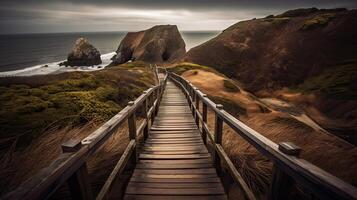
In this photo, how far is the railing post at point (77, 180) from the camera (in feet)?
6.09

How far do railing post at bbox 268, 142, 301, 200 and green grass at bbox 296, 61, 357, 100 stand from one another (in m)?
24.1

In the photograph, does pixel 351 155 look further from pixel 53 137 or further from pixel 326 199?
pixel 53 137

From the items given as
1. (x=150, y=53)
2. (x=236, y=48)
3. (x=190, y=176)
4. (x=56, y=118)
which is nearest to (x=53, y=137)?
(x=56, y=118)

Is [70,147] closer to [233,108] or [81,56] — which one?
[233,108]

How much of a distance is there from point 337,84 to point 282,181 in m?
27.6

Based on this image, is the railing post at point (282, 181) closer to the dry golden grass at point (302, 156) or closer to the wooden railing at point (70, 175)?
the dry golden grass at point (302, 156)

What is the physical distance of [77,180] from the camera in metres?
1.95

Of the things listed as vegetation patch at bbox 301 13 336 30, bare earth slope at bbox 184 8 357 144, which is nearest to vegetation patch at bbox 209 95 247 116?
bare earth slope at bbox 184 8 357 144

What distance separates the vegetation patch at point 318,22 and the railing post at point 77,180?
46.7 meters

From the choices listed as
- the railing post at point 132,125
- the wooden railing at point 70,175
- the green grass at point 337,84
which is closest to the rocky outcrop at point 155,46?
the green grass at point 337,84

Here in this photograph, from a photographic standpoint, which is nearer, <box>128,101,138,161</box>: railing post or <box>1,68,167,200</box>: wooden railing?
<box>1,68,167,200</box>: wooden railing

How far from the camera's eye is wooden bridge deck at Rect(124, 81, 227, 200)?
3111mm

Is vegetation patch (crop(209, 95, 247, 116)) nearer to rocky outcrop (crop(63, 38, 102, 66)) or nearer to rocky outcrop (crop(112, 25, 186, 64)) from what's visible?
rocky outcrop (crop(112, 25, 186, 64))

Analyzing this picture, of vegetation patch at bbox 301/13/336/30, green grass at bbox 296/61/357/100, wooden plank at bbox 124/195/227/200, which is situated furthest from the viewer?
vegetation patch at bbox 301/13/336/30
